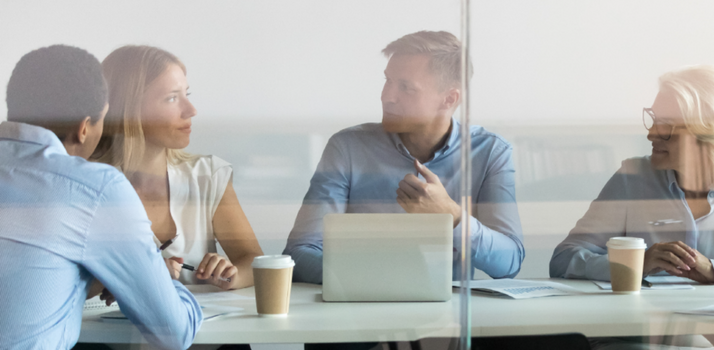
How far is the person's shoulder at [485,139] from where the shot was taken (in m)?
1.13

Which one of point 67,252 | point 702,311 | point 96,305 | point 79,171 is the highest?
point 79,171

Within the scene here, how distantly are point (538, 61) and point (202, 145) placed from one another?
74 centimetres

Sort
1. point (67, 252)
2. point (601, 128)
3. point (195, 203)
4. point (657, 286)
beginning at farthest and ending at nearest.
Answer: point (601, 128) < point (657, 286) < point (195, 203) < point (67, 252)

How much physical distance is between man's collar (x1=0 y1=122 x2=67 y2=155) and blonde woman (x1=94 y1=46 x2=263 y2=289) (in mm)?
75

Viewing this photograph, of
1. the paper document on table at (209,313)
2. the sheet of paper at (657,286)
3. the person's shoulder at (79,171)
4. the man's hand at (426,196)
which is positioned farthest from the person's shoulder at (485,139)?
the person's shoulder at (79,171)

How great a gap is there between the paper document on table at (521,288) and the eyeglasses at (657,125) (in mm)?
431

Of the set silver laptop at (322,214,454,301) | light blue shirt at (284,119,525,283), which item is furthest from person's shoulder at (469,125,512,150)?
silver laptop at (322,214,454,301)

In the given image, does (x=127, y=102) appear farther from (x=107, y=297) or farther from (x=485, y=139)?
(x=485, y=139)

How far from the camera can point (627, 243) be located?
45.6 inches

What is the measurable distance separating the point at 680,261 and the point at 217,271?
3.21 feet

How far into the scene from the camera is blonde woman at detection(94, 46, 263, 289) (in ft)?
3.01

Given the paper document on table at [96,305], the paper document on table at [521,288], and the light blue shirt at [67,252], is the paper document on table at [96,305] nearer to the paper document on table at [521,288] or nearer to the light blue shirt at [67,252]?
the light blue shirt at [67,252]

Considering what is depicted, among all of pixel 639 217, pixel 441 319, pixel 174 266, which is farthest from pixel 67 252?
pixel 639 217

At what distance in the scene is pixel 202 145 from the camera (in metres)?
0.96
